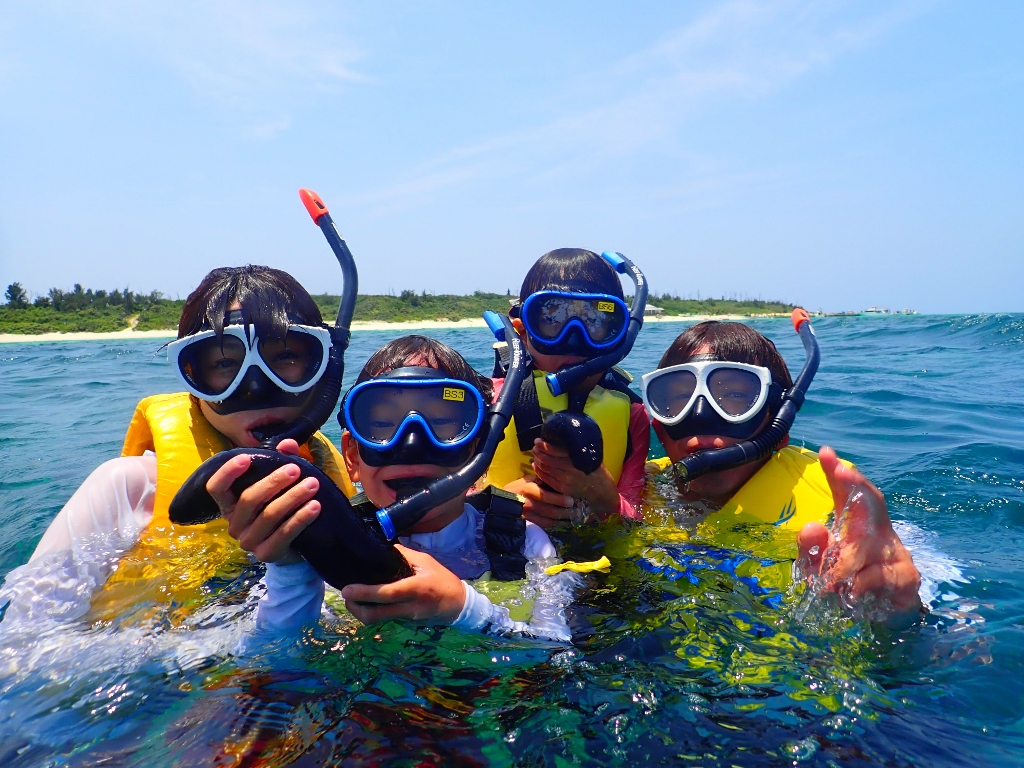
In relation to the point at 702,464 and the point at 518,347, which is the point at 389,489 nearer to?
the point at 518,347

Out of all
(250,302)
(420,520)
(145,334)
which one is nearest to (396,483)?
(420,520)

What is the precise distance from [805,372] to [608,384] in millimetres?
959

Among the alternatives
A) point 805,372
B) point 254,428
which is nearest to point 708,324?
point 805,372

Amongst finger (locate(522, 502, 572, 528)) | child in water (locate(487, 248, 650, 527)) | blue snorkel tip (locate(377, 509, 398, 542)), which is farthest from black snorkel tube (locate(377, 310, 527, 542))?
finger (locate(522, 502, 572, 528))

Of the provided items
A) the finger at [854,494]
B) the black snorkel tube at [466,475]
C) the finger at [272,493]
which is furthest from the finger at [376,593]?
the finger at [854,494]

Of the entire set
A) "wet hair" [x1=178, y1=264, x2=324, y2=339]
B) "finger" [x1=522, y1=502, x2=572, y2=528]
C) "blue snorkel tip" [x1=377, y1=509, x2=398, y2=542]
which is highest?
"wet hair" [x1=178, y1=264, x2=324, y2=339]

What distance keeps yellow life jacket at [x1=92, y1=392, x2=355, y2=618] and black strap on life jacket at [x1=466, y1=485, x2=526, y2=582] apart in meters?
0.95

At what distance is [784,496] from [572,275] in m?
1.35

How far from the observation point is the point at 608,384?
3736 mm

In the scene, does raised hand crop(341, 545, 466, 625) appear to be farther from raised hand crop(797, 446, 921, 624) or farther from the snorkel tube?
the snorkel tube

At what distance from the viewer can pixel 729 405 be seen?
3.09m

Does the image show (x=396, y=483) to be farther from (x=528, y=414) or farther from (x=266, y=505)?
(x=528, y=414)

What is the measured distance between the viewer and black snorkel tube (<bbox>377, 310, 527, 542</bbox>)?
1.94 m

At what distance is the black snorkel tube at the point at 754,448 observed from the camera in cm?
290
